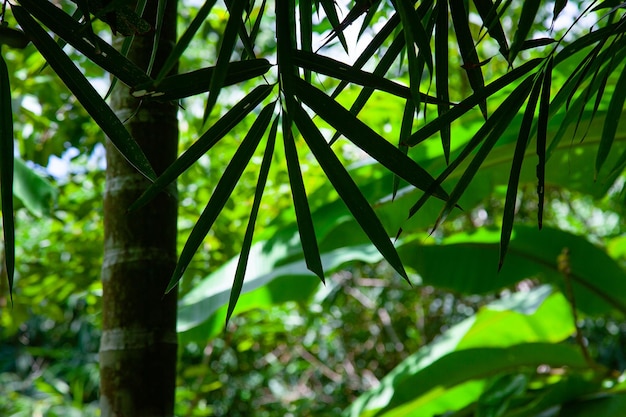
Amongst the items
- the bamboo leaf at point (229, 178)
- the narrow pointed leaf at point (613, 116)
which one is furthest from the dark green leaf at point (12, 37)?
the narrow pointed leaf at point (613, 116)

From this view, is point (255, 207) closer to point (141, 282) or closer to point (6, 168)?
point (6, 168)

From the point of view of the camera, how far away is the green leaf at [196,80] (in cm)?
49

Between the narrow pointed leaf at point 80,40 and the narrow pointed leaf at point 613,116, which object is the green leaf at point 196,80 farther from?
the narrow pointed leaf at point 613,116

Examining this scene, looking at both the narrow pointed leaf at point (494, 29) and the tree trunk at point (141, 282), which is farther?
the tree trunk at point (141, 282)

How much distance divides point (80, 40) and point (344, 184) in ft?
0.66

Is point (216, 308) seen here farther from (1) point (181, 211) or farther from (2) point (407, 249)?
(1) point (181, 211)

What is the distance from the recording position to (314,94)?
0.51 m

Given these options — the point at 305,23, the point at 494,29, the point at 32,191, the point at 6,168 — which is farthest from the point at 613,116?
the point at 32,191

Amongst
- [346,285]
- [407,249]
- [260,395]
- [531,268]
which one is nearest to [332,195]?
[407,249]

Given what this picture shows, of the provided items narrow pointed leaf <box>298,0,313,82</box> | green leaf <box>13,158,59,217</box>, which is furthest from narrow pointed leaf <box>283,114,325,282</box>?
green leaf <box>13,158,59,217</box>

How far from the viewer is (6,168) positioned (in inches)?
19.9

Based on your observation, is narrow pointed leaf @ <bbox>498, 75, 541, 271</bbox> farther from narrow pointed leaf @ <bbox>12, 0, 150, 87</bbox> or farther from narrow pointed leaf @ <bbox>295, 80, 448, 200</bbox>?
narrow pointed leaf @ <bbox>12, 0, 150, 87</bbox>

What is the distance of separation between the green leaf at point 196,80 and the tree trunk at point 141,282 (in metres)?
0.36

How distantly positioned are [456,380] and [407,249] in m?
0.33
